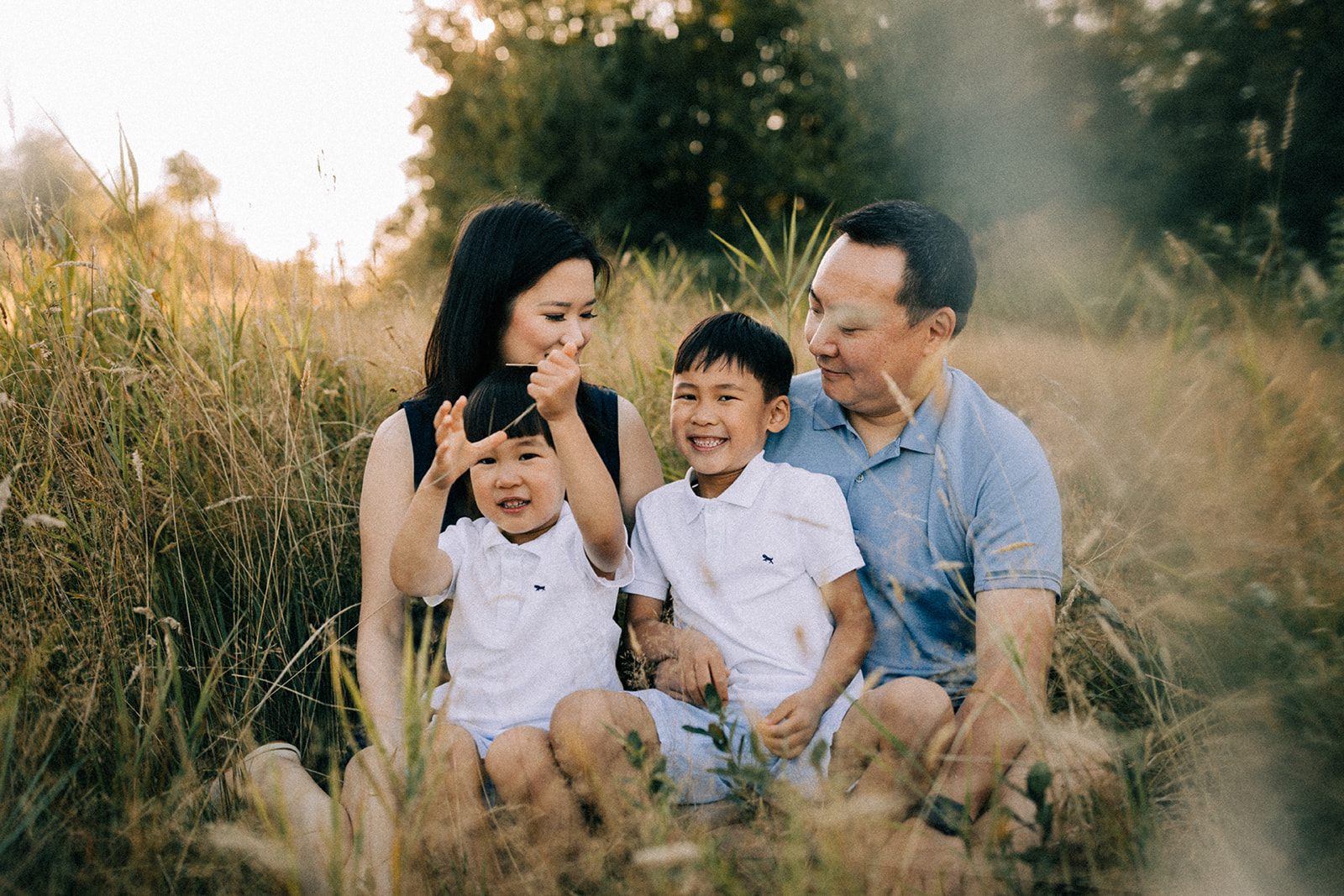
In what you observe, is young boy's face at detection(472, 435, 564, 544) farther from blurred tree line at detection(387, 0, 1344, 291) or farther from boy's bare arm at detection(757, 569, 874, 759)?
blurred tree line at detection(387, 0, 1344, 291)

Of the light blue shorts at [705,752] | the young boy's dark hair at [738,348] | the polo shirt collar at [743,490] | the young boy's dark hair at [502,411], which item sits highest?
the young boy's dark hair at [738,348]

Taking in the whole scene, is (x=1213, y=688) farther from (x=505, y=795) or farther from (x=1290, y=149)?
(x=1290, y=149)

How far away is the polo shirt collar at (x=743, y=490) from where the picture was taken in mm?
2096

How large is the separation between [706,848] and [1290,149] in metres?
10.7

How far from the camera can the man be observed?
1.82 m

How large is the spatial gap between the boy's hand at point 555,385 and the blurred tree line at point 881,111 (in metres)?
1.39

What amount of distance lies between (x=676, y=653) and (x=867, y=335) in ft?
3.28

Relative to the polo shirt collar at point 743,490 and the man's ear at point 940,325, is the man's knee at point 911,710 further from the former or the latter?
the man's ear at point 940,325

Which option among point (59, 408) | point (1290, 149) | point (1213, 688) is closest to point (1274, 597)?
point (1213, 688)

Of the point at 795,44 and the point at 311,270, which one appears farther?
the point at 795,44

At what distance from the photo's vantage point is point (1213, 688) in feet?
5.58

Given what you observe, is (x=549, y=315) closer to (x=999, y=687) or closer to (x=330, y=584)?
(x=330, y=584)

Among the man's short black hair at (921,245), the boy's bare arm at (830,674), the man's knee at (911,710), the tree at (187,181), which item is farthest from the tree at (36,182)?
the man's knee at (911,710)

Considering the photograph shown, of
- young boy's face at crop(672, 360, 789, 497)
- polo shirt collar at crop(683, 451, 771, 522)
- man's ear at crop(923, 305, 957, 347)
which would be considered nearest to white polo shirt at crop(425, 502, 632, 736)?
polo shirt collar at crop(683, 451, 771, 522)
